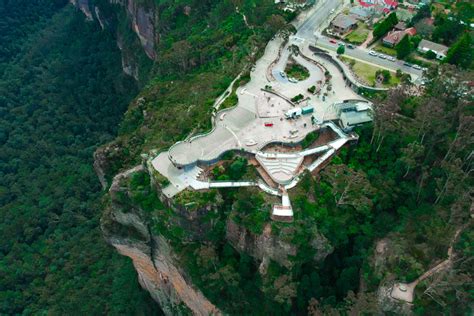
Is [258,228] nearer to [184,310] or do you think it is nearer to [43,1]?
[184,310]

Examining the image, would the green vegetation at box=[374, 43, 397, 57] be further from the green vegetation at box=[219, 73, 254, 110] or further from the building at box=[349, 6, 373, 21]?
the green vegetation at box=[219, 73, 254, 110]

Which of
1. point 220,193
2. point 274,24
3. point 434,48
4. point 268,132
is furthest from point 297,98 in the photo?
point 434,48

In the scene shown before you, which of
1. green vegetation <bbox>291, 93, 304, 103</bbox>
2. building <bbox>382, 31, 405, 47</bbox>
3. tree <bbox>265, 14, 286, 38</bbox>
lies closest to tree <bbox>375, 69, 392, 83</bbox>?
building <bbox>382, 31, 405, 47</bbox>

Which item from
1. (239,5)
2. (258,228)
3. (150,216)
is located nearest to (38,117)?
(239,5)

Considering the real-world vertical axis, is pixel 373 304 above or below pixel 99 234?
above

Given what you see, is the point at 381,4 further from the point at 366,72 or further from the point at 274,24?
the point at 274,24

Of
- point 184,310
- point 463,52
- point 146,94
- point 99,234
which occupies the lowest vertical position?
point 99,234
